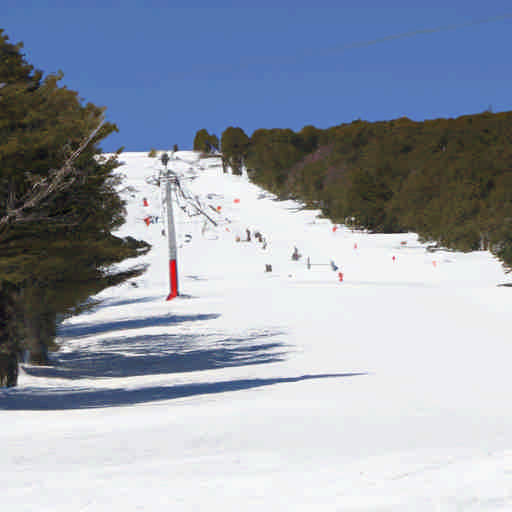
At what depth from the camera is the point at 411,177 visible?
242ft

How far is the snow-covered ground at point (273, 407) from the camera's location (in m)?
4.42

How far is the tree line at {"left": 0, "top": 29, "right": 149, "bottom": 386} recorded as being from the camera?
33.5ft

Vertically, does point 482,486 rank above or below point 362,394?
above

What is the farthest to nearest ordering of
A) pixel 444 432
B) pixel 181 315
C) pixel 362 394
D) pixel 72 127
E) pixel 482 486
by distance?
1. pixel 181 315
2. pixel 72 127
3. pixel 362 394
4. pixel 444 432
5. pixel 482 486

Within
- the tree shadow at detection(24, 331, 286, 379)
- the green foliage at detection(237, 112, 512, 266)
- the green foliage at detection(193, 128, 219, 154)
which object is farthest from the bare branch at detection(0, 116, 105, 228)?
the green foliage at detection(193, 128, 219, 154)

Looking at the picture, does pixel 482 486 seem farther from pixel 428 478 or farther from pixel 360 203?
pixel 360 203

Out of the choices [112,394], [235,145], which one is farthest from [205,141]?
[112,394]

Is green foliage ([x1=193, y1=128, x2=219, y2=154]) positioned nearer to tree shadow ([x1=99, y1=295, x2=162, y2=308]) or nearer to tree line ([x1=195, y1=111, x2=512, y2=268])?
tree line ([x1=195, y1=111, x2=512, y2=268])

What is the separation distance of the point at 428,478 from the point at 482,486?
1.26 ft

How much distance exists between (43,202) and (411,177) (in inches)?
2622

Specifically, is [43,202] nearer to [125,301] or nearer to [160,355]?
[160,355]

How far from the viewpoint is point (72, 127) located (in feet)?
40.0

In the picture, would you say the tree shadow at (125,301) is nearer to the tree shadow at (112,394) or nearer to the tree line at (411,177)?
the tree line at (411,177)

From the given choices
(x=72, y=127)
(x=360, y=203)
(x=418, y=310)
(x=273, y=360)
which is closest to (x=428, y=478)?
(x=72, y=127)
